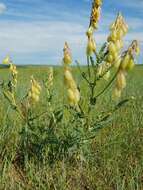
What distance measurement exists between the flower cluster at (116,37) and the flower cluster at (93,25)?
14 centimetres

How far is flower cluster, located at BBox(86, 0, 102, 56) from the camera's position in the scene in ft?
8.33

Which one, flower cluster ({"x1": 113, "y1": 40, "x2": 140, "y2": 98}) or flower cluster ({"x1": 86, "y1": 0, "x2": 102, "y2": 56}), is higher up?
flower cluster ({"x1": 86, "y1": 0, "x2": 102, "y2": 56})

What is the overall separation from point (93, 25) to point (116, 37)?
430 millimetres

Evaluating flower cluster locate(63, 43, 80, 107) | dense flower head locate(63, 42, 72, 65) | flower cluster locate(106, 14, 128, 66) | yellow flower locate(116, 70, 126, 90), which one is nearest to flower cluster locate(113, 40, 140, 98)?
yellow flower locate(116, 70, 126, 90)

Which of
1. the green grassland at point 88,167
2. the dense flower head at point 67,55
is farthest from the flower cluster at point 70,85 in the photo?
the green grassland at point 88,167

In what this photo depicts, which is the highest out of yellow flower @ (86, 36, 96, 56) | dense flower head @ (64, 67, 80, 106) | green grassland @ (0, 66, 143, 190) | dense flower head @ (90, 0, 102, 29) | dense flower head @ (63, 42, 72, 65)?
dense flower head @ (90, 0, 102, 29)

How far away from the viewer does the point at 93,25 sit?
276 cm

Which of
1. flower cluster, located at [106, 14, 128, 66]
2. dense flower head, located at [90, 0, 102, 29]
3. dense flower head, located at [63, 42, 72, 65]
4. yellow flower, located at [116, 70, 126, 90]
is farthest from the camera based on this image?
dense flower head, located at [90, 0, 102, 29]

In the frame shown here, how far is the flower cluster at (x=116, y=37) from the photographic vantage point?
227 cm

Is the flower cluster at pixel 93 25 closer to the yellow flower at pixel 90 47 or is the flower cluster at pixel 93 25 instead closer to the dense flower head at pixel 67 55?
the yellow flower at pixel 90 47

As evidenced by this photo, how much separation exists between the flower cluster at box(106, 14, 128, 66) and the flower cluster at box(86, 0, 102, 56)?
145 mm

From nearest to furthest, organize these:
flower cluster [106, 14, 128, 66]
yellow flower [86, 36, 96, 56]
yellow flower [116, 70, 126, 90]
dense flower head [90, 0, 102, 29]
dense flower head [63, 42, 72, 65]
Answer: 1. yellow flower [116, 70, 126, 90]
2. dense flower head [63, 42, 72, 65]
3. flower cluster [106, 14, 128, 66]
4. yellow flower [86, 36, 96, 56]
5. dense flower head [90, 0, 102, 29]

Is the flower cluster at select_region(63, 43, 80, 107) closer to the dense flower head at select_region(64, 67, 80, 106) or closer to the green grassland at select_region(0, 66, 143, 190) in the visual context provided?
the dense flower head at select_region(64, 67, 80, 106)

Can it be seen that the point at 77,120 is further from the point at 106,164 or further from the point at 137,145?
the point at 137,145
